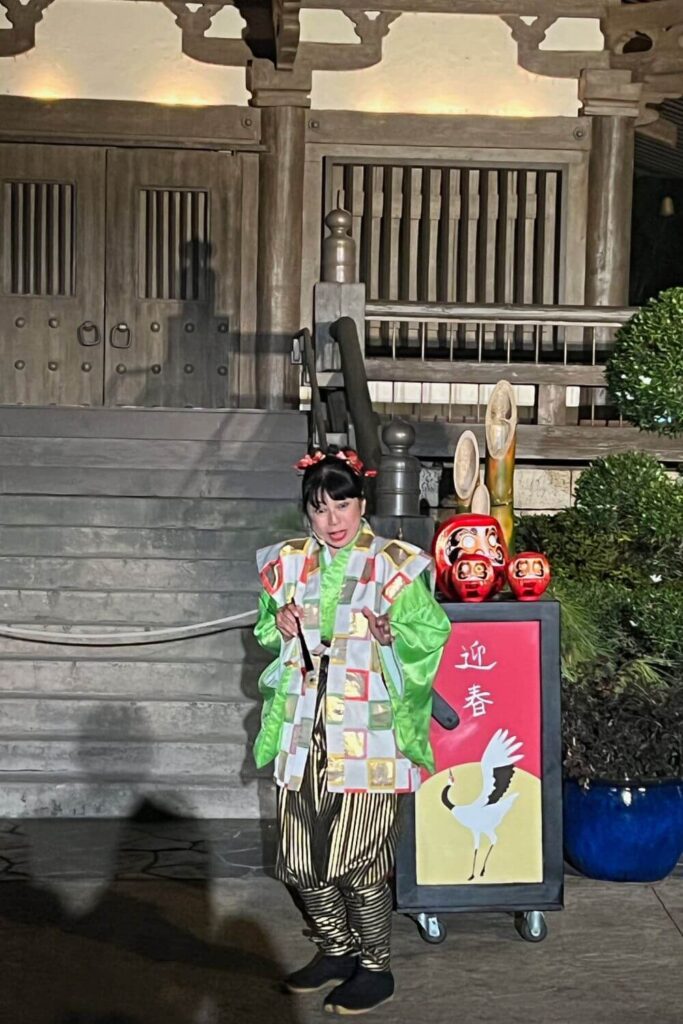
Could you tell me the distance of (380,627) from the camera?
425 cm

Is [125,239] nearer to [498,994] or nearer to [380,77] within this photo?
[380,77]

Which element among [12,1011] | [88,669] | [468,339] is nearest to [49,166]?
[468,339]

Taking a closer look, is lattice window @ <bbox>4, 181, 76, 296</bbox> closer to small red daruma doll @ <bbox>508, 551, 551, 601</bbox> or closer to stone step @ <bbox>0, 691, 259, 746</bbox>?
stone step @ <bbox>0, 691, 259, 746</bbox>

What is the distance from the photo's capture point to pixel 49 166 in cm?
1037

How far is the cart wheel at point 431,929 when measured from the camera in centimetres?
477

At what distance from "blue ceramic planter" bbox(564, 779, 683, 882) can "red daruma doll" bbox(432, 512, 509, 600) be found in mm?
1011

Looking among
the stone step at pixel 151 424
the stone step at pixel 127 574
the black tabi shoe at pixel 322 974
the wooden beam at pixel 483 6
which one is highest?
the wooden beam at pixel 483 6

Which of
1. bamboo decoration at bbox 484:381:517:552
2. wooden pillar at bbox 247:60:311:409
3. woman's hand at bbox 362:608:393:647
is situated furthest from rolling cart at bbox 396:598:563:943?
wooden pillar at bbox 247:60:311:409

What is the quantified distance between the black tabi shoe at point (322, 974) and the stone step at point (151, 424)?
15.0 ft

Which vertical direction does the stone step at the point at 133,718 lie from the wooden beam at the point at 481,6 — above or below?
below

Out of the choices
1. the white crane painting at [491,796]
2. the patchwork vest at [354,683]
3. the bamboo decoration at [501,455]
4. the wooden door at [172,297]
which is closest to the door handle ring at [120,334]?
the wooden door at [172,297]

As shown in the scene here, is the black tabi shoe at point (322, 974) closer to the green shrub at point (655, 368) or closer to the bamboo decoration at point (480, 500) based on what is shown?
the bamboo decoration at point (480, 500)

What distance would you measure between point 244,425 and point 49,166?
120 inches

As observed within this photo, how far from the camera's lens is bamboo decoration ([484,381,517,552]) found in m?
5.74
